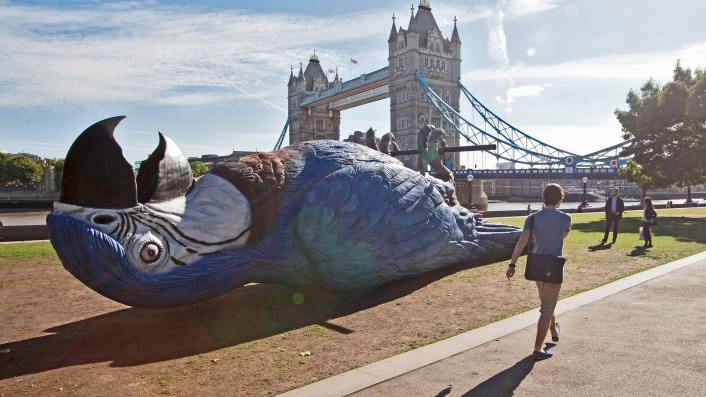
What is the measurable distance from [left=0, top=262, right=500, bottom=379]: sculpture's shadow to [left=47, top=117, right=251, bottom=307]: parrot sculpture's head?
491mm

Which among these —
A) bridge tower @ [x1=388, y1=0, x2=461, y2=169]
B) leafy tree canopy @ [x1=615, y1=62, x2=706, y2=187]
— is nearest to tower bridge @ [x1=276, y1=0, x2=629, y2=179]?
bridge tower @ [x1=388, y1=0, x2=461, y2=169]

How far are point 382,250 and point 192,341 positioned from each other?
2.86 meters

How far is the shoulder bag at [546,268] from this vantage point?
4531 mm

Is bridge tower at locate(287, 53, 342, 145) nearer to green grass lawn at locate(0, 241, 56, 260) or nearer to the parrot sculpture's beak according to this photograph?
green grass lawn at locate(0, 241, 56, 260)

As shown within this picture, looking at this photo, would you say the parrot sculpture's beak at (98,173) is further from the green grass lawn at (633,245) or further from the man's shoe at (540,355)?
the green grass lawn at (633,245)

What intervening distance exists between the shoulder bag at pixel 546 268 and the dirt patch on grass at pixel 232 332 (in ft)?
2.64

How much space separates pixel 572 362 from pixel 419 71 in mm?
76812

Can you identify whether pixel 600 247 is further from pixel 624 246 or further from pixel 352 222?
pixel 352 222

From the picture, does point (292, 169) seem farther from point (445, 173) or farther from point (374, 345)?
point (445, 173)

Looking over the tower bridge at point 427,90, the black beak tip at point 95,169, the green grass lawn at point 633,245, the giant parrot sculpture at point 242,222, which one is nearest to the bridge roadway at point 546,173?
the tower bridge at point 427,90

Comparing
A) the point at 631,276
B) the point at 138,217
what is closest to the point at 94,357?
the point at 138,217

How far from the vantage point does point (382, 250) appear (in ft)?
23.3

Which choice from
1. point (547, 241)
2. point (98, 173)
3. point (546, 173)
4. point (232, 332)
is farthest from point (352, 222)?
point (546, 173)

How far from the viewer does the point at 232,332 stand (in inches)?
226
